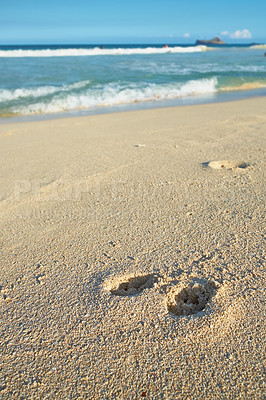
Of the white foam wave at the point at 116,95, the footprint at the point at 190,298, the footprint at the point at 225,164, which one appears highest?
the white foam wave at the point at 116,95

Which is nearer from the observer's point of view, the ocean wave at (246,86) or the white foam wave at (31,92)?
the white foam wave at (31,92)

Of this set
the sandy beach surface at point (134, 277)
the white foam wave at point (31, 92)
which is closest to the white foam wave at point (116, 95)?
the white foam wave at point (31, 92)

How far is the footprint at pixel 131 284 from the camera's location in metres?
1.55

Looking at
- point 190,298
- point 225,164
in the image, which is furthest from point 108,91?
point 190,298

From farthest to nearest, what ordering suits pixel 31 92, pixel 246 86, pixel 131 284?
pixel 246 86, pixel 31 92, pixel 131 284

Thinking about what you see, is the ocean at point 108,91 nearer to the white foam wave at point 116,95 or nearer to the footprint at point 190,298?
the white foam wave at point 116,95

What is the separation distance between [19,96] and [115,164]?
21.1 ft

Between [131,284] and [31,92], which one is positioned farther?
[31,92]

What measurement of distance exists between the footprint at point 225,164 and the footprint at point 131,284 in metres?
1.63

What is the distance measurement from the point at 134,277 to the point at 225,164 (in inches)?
69.2

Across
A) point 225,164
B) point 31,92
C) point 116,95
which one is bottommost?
point 225,164

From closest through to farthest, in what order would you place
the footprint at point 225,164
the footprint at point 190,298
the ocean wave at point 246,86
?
1. the footprint at point 190,298
2. the footprint at point 225,164
3. the ocean wave at point 246,86

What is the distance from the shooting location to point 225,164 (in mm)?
3004

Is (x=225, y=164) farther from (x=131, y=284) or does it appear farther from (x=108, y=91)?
(x=108, y=91)
